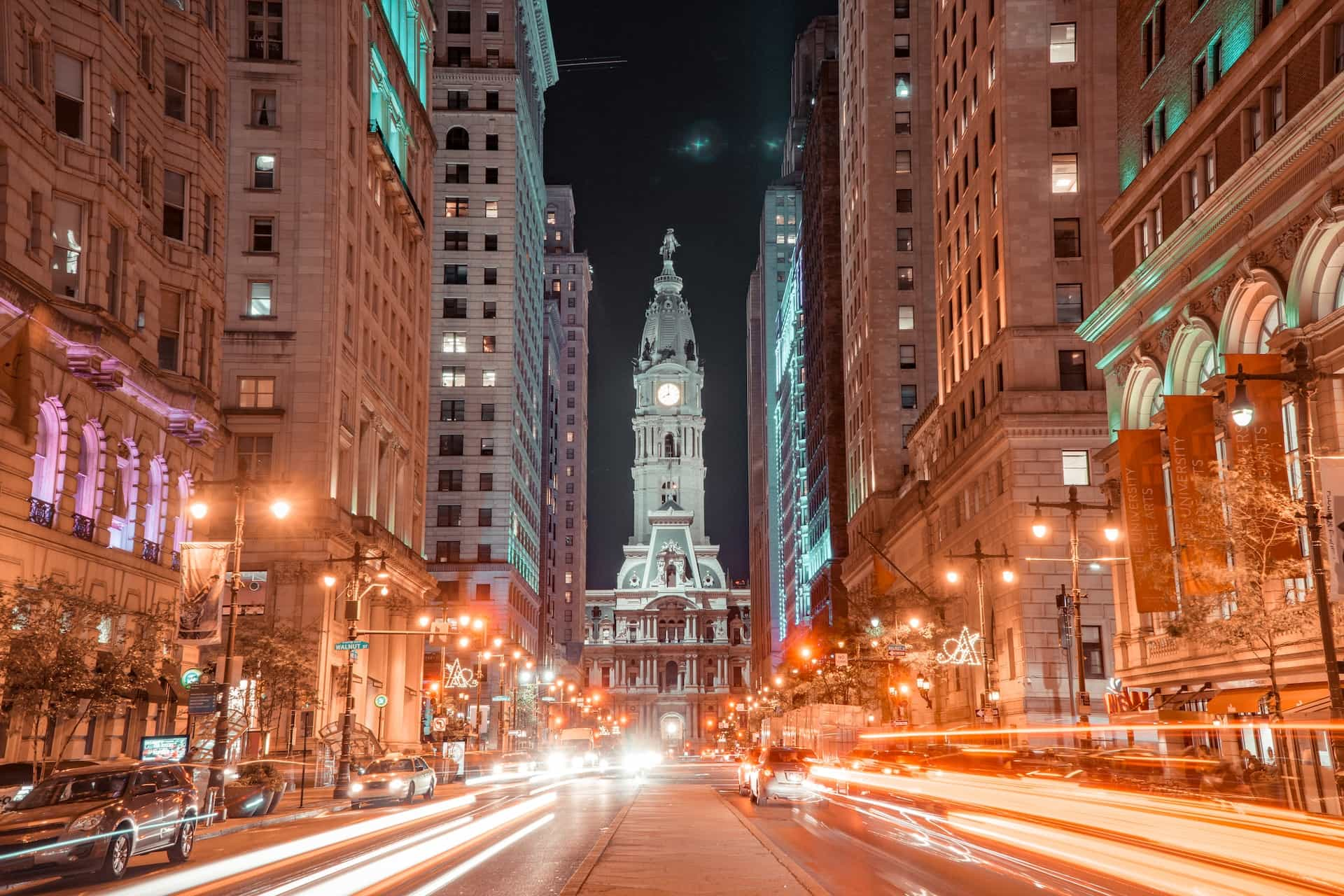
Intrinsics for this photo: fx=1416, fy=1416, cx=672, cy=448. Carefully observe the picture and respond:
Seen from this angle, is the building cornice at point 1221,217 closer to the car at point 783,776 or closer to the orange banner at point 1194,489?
the orange banner at point 1194,489

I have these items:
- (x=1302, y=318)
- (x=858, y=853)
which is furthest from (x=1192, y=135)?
(x=858, y=853)

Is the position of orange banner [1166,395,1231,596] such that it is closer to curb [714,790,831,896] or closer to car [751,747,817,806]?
car [751,747,817,806]

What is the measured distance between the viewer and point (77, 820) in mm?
20578

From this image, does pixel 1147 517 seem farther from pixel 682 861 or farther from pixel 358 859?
pixel 358 859

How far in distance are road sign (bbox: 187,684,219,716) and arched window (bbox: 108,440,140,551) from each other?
8994mm

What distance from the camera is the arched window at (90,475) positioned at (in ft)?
130

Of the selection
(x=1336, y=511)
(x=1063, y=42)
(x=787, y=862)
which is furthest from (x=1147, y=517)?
(x=787, y=862)

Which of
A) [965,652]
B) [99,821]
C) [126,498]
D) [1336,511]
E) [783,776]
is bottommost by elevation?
[99,821]

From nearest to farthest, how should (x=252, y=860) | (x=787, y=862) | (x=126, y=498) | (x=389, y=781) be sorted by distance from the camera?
(x=787, y=862)
(x=252, y=860)
(x=126, y=498)
(x=389, y=781)

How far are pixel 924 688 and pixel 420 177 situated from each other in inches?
1785

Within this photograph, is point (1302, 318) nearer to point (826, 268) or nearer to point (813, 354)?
point (826, 268)

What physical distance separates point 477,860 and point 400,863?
1439mm

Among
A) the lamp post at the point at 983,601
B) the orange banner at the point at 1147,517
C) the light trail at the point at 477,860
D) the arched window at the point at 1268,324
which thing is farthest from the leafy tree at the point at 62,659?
the arched window at the point at 1268,324

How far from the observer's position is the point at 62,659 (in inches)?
1282
